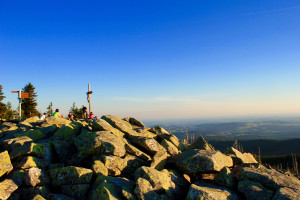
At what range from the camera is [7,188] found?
7773mm

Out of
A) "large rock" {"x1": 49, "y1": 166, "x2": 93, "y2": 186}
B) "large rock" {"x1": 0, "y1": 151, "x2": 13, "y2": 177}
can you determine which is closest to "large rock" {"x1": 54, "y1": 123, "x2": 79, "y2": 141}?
"large rock" {"x1": 0, "y1": 151, "x2": 13, "y2": 177}

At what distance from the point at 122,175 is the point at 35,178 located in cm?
406

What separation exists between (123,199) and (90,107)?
28.6m

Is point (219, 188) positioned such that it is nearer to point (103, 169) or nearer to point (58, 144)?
point (103, 169)

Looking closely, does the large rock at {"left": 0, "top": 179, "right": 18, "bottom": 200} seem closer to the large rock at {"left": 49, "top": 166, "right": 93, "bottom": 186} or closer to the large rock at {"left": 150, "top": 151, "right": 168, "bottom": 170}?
the large rock at {"left": 49, "top": 166, "right": 93, "bottom": 186}

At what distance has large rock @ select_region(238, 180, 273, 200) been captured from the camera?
24.0ft

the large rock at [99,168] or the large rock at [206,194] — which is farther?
the large rock at [99,168]

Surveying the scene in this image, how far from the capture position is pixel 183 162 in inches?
384

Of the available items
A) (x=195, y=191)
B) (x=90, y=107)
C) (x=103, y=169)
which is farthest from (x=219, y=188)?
(x=90, y=107)

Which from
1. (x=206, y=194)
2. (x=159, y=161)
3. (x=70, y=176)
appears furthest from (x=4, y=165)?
(x=206, y=194)

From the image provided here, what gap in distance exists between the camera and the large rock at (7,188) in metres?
7.49

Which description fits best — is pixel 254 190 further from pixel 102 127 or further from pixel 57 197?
pixel 102 127

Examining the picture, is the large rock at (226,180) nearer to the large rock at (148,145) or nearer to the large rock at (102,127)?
the large rock at (148,145)

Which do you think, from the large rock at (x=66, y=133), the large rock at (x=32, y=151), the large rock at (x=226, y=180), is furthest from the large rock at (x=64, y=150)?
the large rock at (x=226, y=180)
